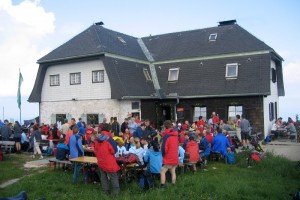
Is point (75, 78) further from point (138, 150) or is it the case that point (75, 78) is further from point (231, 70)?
point (138, 150)

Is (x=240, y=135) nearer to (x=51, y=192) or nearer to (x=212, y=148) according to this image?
(x=212, y=148)

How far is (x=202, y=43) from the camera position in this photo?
23.6 m

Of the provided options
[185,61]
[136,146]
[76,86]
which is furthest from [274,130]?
[136,146]

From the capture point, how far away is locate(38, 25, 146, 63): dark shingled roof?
20.3 m

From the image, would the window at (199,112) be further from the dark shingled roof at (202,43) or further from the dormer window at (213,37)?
the dormer window at (213,37)

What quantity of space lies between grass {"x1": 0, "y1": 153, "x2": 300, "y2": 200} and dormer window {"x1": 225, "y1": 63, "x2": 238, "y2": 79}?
34.4ft

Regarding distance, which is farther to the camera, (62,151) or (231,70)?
(231,70)

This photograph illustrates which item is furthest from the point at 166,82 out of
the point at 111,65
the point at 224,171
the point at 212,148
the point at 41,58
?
the point at 224,171

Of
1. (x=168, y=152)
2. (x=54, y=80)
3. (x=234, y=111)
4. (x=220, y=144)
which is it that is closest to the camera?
(x=168, y=152)

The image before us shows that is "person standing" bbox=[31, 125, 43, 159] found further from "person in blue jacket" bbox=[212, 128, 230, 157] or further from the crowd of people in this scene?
"person in blue jacket" bbox=[212, 128, 230, 157]

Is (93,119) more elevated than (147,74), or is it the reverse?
(147,74)

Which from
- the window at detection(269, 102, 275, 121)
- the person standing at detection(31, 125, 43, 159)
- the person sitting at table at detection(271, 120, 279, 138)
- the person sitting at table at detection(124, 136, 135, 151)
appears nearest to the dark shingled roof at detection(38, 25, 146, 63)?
the person standing at detection(31, 125, 43, 159)

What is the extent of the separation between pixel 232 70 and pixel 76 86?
35.0 ft

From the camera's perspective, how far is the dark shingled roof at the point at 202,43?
69.7 feet
